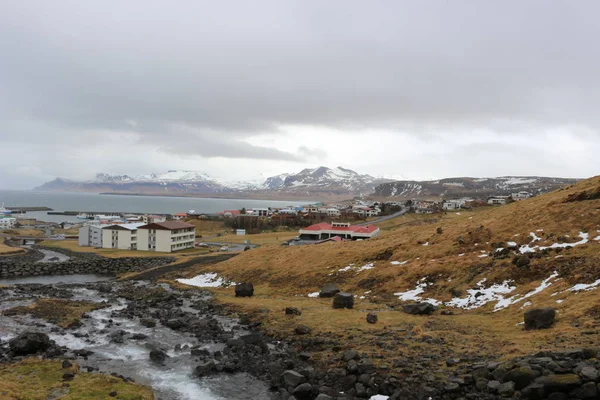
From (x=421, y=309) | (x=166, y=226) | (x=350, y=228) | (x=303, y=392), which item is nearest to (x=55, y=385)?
(x=303, y=392)

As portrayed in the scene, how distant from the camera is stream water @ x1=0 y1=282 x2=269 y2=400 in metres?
19.4

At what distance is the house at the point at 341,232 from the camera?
91.1m

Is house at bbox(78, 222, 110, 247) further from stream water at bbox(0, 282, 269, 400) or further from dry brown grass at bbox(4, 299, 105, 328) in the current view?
dry brown grass at bbox(4, 299, 105, 328)

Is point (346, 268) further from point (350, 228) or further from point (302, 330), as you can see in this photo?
point (350, 228)

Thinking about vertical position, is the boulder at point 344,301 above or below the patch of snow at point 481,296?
below

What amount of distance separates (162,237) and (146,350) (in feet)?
255

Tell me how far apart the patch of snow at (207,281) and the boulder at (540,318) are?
38156 mm

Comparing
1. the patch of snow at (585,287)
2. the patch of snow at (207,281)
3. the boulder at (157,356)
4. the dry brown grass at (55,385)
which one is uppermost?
the patch of snow at (585,287)

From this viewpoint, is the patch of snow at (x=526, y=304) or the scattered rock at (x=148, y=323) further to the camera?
the scattered rock at (x=148, y=323)

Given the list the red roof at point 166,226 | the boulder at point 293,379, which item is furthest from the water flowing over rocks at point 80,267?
the boulder at point 293,379

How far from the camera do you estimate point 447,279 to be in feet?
114

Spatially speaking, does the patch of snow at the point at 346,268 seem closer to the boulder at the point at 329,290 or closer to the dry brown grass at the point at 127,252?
the boulder at the point at 329,290

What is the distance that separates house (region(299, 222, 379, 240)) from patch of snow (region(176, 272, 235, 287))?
Answer: 4121cm

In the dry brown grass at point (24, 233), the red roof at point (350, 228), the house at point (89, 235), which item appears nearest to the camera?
the red roof at point (350, 228)
